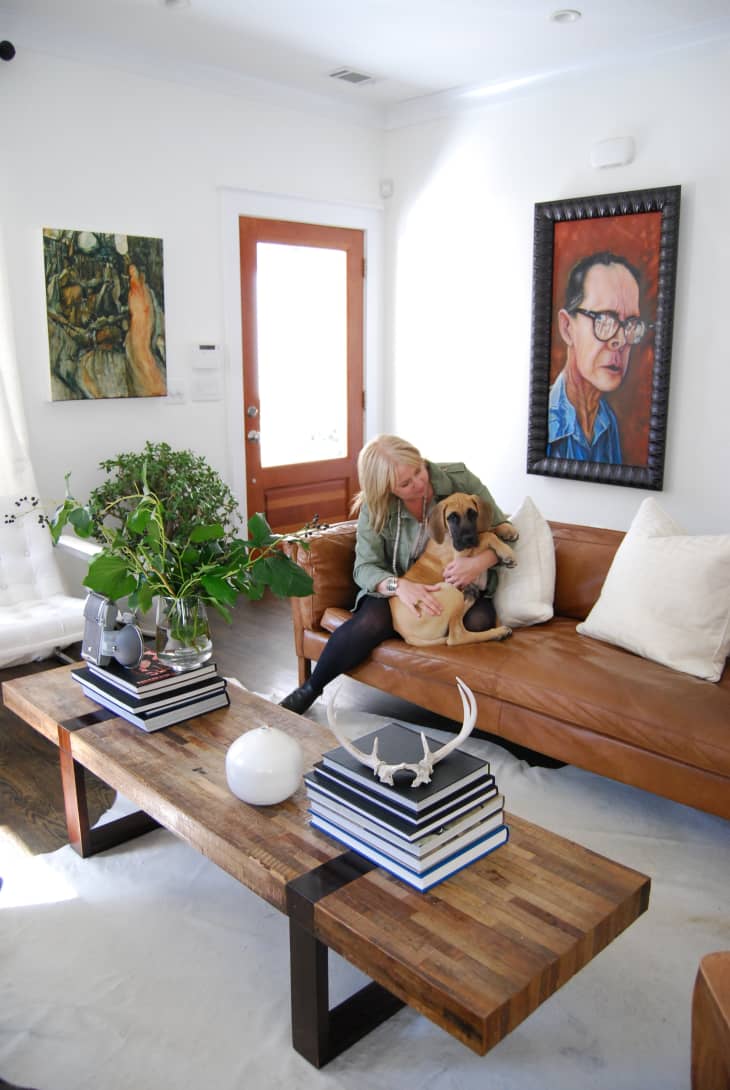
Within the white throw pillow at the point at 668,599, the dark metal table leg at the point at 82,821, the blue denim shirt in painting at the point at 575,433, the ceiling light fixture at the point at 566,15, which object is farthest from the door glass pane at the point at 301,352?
the dark metal table leg at the point at 82,821

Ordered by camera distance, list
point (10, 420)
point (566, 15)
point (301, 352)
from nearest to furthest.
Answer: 1. point (566, 15)
2. point (10, 420)
3. point (301, 352)

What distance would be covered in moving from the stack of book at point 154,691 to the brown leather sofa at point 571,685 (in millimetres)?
817

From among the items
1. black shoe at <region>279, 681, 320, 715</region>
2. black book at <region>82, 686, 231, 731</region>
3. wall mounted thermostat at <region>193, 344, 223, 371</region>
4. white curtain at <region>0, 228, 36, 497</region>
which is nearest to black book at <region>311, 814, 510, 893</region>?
black book at <region>82, 686, 231, 731</region>

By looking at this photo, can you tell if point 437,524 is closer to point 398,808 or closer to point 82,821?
point 82,821

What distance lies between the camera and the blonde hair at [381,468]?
298cm

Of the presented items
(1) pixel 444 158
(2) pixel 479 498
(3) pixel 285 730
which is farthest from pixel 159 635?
(1) pixel 444 158

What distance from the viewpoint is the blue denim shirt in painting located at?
14.6 ft

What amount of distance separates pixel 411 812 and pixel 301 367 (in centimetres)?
397

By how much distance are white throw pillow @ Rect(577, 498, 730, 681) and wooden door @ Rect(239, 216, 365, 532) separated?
8.80ft

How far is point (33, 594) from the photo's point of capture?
3758 millimetres

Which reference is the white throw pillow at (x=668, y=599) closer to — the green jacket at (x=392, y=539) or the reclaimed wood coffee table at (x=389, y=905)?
the green jacket at (x=392, y=539)

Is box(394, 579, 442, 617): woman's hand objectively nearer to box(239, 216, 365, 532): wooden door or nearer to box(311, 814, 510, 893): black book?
box(311, 814, 510, 893): black book

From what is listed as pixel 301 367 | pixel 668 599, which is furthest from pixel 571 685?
pixel 301 367

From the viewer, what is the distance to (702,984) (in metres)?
1.39
